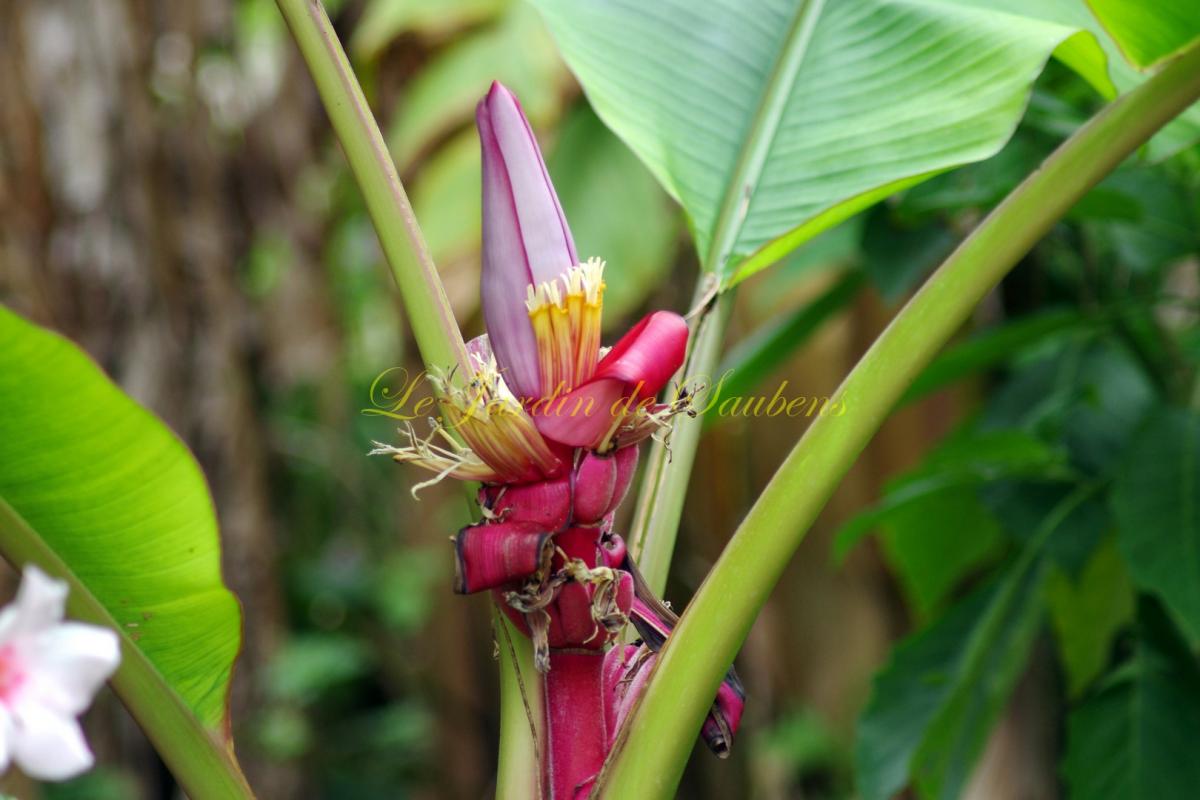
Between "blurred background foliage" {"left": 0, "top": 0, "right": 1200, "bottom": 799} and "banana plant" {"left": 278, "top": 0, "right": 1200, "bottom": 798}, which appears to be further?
"blurred background foliage" {"left": 0, "top": 0, "right": 1200, "bottom": 799}

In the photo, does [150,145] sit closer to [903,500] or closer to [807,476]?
[903,500]

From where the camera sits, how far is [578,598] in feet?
1.39

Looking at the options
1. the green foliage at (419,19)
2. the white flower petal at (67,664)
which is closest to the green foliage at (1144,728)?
the white flower petal at (67,664)

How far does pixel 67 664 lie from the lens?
9.7 inches

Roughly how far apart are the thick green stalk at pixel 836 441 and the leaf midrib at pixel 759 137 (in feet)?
0.46

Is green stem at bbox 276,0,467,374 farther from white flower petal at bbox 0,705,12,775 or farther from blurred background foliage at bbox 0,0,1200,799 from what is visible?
blurred background foliage at bbox 0,0,1200,799

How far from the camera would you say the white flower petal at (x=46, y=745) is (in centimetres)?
24

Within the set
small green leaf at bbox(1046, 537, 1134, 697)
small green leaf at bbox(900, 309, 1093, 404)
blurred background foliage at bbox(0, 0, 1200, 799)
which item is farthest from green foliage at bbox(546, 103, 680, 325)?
small green leaf at bbox(1046, 537, 1134, 697)

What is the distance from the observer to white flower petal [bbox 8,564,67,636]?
24cm

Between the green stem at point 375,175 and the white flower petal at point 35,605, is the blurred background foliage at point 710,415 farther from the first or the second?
the white flower petal at point 35,605

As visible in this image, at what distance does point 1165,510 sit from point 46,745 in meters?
0.72

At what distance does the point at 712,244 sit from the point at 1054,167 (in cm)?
18

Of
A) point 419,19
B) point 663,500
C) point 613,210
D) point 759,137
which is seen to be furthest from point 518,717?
point 419,19

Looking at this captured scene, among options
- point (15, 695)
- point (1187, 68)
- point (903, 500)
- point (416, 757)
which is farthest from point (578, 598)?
point (416, 757)
